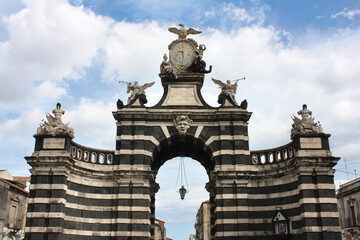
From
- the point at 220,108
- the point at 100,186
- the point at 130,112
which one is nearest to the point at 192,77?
the point at 220,108

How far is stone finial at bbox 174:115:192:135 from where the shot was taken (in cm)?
2544

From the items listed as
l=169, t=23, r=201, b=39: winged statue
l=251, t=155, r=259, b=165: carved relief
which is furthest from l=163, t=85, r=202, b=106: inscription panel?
l=251, t=155, r=259, b=165: carved relief

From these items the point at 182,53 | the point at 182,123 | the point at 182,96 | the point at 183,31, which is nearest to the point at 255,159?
the point at 182,123

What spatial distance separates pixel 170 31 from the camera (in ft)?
94.2

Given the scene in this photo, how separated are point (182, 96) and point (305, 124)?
27.3ft

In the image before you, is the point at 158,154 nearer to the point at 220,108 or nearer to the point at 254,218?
the point at 220,108

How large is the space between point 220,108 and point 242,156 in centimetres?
354

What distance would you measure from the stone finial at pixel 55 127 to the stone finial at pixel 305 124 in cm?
1388

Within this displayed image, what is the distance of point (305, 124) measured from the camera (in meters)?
23.9

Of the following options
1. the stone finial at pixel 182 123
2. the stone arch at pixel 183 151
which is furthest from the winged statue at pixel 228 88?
the stone arch at pixel 183 151

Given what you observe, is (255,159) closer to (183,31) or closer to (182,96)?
(182,96)

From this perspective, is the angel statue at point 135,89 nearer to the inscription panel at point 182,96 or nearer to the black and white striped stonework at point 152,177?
the black and white striped stonework at point 152,177

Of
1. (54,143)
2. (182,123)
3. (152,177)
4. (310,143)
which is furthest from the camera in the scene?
(182,123)

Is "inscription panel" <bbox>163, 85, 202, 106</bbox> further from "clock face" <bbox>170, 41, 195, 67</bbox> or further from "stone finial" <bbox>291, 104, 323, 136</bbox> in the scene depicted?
"stone finial" <bbox>291, 104, 323, 136</bbox>
